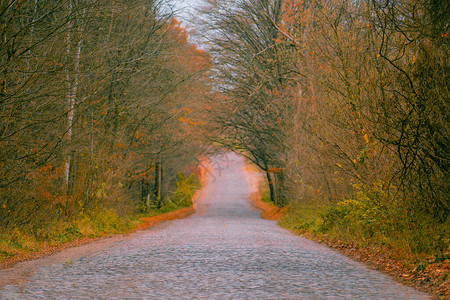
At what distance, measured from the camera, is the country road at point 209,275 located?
623 centimetres

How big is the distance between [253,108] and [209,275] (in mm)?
20446

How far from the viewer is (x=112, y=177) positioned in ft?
61.3

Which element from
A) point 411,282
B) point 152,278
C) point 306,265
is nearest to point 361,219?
point 306,265

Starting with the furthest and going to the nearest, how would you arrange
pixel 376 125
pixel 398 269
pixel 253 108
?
pixel 253 108, pixel 376 125, pixel 398 269

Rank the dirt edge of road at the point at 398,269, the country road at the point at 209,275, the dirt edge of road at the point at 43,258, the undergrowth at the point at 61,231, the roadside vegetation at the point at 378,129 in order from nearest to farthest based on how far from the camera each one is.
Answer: the country road at the point at 209,275 < the dirt edge of road at the point at 398,269 < the dirt edge of road at the point at 43,258 < the roadside vegetation at the point at 378,129 < the undergrowth at the point at 61,231

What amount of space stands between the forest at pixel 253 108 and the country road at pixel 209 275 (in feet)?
5.55

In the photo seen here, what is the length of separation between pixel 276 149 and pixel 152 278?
19.6 m

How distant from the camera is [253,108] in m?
27.5

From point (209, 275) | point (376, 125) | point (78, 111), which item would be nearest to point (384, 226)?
point (376, 125)

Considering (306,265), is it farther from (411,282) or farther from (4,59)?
(4,59)

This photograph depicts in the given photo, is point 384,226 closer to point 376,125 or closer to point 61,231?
point 376,125

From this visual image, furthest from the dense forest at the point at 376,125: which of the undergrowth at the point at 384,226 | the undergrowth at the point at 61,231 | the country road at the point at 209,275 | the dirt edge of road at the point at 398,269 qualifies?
the undergrowth at the point at 61,231

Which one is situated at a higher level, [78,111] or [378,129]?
[78,111]

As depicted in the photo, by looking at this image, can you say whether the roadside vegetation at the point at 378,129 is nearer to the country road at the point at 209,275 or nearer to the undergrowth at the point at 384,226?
the undergrowth at the point at 384,226
